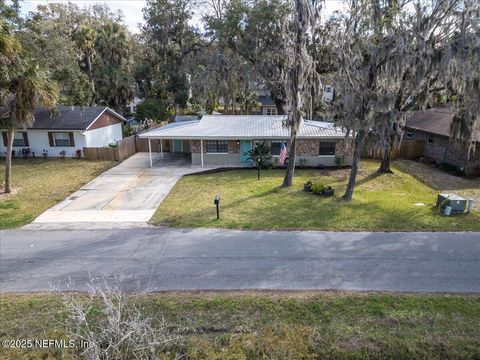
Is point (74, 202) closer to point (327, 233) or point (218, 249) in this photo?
point (218, 249)

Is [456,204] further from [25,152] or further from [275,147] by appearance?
[25,152]

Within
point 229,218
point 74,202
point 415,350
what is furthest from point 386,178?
point 74,202

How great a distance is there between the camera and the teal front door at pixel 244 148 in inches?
866

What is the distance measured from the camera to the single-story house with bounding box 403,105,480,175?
1911 cm

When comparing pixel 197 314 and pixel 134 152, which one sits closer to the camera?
pixel 197 314

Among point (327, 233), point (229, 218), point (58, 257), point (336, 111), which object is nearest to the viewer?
point (58, 257)

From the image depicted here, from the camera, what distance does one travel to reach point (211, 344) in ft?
19.7

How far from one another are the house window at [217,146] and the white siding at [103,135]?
9.44 meters

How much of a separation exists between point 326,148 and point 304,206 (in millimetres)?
8905

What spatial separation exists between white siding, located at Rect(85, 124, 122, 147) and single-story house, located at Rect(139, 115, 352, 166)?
17.4ft

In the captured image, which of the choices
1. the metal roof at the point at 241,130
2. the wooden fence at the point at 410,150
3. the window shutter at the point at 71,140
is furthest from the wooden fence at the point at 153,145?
the wooden fence at the point at 410,150

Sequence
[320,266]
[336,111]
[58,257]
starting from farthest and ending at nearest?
[336,111]
[58,257]
[320,266]

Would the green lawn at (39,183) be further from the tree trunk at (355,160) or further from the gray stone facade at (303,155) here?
the tree trunk at (355,160)

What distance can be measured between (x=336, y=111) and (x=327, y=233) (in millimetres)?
6183
